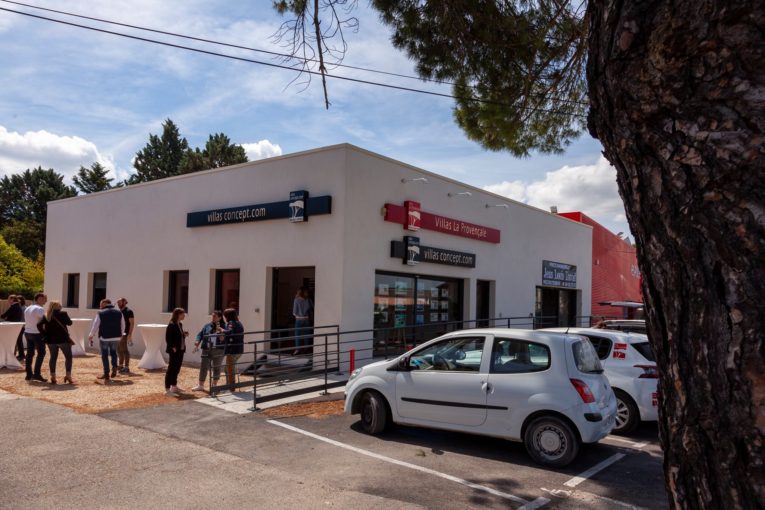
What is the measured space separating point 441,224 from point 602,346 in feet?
25.1

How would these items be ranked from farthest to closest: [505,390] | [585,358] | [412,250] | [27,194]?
[27,194] → [412,250] → [585,358] → [505,390]

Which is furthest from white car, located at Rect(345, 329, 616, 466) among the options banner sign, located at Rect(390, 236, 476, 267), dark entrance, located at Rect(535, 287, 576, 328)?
dark entrance, located at Rect(535, 287, 576, 328)

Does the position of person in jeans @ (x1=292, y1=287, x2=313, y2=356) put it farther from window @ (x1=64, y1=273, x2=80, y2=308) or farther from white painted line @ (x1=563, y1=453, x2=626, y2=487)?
window @ (x1=64, y1=273, x2=80, y2=308)

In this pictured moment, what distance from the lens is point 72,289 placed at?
2161cm

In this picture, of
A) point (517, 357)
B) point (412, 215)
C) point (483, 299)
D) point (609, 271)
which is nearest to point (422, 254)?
point (412, 215)

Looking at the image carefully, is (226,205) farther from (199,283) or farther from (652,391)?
(652,391)

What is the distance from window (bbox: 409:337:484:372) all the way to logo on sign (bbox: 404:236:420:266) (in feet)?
22.7

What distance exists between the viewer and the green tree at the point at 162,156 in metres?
58.3

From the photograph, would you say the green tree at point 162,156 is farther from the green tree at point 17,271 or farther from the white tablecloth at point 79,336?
the white tablecloth at point 79,336

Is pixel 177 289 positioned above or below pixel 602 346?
above

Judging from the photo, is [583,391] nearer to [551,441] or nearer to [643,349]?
[551,441]

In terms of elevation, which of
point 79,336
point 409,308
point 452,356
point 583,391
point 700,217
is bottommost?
point 79,336

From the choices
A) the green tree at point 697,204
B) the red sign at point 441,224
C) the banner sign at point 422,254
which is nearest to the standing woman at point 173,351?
the banner sign at point 422,254

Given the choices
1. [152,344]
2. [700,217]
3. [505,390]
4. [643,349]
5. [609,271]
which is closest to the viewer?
[700,217]
